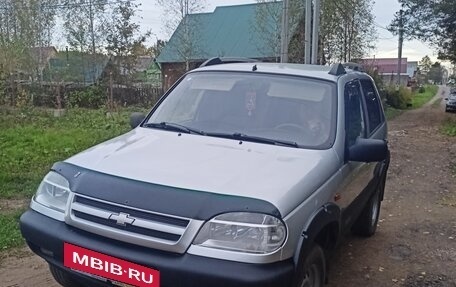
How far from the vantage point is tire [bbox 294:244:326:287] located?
269 centimetres

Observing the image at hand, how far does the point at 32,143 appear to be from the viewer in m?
9.69

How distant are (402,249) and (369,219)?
46cm

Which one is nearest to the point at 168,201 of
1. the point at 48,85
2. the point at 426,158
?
the point at 426,158

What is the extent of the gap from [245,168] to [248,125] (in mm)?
809

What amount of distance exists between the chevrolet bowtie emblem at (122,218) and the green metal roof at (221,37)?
24.3 m

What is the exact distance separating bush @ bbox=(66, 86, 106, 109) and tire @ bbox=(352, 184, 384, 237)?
62.5 feet

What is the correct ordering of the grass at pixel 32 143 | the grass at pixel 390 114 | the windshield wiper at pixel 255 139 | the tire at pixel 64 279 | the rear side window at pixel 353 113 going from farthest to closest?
the grass at pixel 390 114 < the grass at pixel 32 143 < the rear side window at pixel 353 113 < the windshield wiper at pixel 255 139 < the tire at pixel 64 279

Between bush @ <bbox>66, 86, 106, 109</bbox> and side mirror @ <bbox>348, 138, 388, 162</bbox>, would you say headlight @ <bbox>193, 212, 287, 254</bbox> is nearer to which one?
side mirror @ <bbox>348, 138, 388, 162</bbox>

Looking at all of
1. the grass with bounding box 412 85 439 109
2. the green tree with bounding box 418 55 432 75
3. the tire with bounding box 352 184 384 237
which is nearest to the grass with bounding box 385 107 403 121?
the grass with bounding box 412 85 439 109

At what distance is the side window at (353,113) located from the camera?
12.5 feet

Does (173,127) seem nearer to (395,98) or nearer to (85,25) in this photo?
(85,25)

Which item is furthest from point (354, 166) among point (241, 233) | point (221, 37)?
point (221, 37)

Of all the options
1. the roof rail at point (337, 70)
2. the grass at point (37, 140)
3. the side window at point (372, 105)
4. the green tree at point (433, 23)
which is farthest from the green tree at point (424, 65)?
the roof rail at point (337, 70)

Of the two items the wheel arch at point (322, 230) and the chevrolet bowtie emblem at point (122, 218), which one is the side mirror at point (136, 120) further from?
the wheel arch at point (322, 230)
